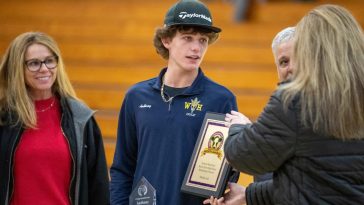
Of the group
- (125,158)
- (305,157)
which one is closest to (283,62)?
(305,157)

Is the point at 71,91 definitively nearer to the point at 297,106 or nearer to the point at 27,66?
the point at 27,66

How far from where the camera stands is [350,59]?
175cm

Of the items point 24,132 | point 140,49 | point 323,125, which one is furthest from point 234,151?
point 140,49

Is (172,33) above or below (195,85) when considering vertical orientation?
above

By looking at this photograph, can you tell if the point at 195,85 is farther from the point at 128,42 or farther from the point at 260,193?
the point at 128,42

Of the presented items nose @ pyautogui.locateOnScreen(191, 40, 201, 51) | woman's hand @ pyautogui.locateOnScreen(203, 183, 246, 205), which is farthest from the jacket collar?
woman's hand @ pyautogui.locateOnScreen(203, 183, 246, 205)

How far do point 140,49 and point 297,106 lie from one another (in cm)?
533

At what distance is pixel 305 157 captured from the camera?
1.77m

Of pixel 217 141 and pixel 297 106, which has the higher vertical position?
pixel 297 106

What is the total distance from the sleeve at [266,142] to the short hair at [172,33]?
59cm

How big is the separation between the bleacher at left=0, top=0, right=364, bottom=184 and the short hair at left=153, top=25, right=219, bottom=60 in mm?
3255

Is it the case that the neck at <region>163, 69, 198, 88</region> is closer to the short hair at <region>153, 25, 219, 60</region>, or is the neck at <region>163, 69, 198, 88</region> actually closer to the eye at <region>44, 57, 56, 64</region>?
the short hair at <region>153, 25, 219, 60</region>

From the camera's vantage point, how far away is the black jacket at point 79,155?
2617 mm

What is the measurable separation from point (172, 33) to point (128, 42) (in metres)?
4.73
